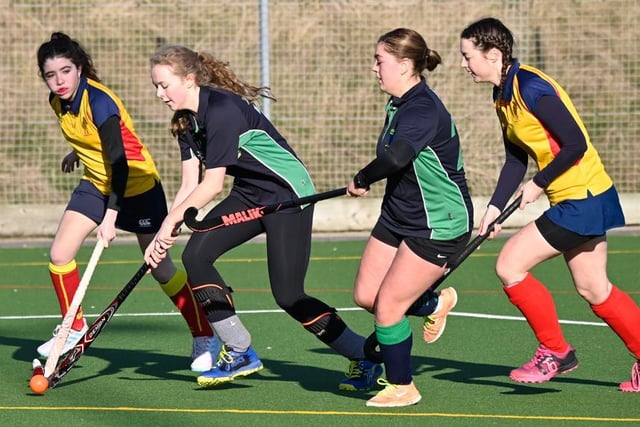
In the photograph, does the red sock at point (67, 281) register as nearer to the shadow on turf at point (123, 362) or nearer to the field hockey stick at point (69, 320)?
Answer: the shadow on turf at point (123, 362)

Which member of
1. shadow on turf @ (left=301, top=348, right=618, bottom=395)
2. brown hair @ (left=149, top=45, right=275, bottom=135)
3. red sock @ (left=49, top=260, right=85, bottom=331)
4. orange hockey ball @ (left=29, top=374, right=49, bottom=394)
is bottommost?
shadow on turf @ (left=301, top=348, right=618, bottom=395)

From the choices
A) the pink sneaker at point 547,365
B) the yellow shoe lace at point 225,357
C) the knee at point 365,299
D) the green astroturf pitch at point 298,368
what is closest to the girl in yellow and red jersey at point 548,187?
the pink sneaker at point 547,365

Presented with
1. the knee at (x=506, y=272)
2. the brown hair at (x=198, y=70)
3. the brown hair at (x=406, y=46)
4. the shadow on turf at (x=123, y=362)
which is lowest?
the shadow on turf at (x=123, y=362)

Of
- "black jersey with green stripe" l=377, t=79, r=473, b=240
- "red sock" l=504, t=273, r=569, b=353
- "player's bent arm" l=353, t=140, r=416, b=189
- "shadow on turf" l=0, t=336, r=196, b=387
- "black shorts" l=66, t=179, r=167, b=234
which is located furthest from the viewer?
"black shorts" l=66, t=179, r=167, b=234

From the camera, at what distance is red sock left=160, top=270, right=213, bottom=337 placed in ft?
21.9

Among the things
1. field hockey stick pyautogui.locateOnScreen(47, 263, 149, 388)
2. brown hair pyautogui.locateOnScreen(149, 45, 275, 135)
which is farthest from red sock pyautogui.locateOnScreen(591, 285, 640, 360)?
field hockey stick pyautogui.locateOnScreen(47, 263, 149, 388)

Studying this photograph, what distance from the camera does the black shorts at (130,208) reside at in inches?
268

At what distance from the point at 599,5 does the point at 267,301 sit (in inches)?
263

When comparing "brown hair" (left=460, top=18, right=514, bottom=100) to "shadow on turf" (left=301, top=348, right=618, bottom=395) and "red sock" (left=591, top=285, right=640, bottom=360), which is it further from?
"shadow on turf" (left=301, top=348, right=618, bottom=395)

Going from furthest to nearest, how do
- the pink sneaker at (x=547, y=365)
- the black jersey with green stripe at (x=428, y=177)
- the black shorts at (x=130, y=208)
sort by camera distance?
the black shorts at (x=130, y=208) → the pink sneaker at (x=547, y=365) → the black jersey with green stripe at (x=428, y=177)

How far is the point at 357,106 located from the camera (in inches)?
559

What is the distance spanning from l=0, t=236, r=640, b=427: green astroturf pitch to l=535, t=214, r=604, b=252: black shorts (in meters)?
0.69

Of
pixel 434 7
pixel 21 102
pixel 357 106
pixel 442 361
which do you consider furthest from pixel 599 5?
pixel 442 361

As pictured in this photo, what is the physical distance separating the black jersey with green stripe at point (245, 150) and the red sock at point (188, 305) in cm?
87
